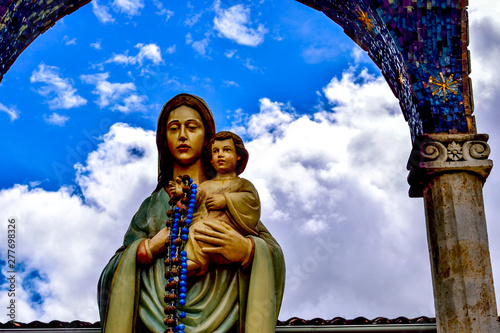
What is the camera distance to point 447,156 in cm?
635

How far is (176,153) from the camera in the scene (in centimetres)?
656

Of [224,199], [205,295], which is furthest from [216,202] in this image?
[205,295]

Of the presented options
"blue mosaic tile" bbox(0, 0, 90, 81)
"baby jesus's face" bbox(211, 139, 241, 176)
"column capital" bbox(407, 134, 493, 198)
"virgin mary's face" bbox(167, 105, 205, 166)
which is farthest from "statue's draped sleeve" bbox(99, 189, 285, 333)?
"blue mosaic tile" bbox(0, 0, 90, 81)

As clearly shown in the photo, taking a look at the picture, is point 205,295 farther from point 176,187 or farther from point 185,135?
point 185,135

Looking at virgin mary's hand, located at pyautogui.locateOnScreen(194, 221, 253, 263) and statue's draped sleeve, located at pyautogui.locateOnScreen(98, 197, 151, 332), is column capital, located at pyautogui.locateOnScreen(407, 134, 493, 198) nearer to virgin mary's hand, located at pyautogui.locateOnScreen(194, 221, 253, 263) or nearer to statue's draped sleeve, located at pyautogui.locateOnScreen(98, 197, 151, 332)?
virgin mary's hand, located at pyautogui.locateOnScreen(194, 221, 253, 263)

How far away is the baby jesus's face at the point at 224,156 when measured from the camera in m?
6.32

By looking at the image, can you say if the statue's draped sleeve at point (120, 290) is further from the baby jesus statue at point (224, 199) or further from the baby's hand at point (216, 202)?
the baby's hand at point (216, 202)

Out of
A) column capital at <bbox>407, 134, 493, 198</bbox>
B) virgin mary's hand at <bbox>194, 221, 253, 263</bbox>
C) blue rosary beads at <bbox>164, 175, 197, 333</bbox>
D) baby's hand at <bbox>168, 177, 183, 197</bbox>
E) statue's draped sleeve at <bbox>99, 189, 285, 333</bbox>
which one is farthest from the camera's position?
column capital at <bbox>407, 134, 493, 198</bbox>

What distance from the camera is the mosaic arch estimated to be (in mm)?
6648

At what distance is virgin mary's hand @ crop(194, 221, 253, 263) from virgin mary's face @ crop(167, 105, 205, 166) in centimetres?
91

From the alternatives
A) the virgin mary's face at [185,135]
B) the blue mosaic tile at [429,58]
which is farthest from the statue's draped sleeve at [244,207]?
the blue mosaic tile at [429,58]

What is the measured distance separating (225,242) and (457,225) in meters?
1.94

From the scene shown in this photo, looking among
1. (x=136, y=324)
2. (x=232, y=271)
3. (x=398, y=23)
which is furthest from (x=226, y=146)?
(x=398, y=23)

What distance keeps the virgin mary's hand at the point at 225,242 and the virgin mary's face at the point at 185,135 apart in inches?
36.0
